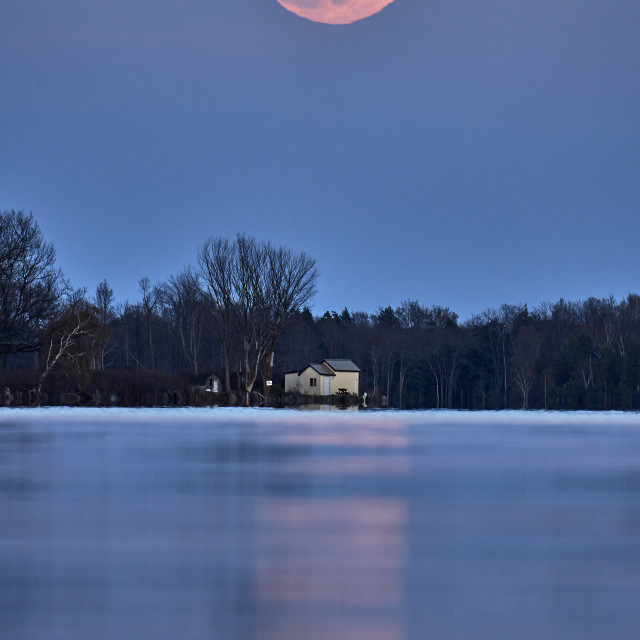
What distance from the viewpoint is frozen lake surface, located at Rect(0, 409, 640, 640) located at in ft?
15.5

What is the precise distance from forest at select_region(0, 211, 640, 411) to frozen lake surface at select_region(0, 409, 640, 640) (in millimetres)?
36711

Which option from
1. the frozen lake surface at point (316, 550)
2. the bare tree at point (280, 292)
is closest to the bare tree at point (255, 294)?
the bare tree at point (280, 292)

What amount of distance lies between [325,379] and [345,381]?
6.24ft

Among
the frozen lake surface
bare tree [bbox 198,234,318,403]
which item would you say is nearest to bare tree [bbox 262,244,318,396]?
bare tree [bbox 198,234,318,403]

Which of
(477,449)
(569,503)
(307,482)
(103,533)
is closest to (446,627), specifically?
(103,533)

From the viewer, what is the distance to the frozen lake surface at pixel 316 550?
15.5 feet

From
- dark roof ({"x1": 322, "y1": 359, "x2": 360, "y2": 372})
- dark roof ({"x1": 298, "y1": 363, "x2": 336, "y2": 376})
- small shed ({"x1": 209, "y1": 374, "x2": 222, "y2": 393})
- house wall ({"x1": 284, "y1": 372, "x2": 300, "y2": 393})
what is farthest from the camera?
dark roof ({"x1": 322, "y1": 359, "x2": 360, "y2": 372})

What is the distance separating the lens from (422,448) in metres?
17.8

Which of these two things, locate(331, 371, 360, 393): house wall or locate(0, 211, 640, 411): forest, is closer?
locate(0, 211, 640, 411): forest

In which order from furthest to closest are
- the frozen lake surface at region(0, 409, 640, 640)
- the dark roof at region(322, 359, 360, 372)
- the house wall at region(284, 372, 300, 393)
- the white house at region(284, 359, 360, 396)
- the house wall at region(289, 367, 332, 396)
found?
the dark roof at region(322, 359, 360, 372), the house wall at region(284, 372, 300, 393), the white house at region(284, 359, 360, 396), the house wall at region(289, 367, 332, 396), the frozen lake surface at region(0, 409, 640, 640)

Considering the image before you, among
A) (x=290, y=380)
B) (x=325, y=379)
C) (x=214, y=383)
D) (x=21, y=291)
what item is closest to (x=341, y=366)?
(x=325, y=379)

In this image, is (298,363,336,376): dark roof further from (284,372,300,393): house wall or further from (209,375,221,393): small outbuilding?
(209,375,221,393): small outbuilding

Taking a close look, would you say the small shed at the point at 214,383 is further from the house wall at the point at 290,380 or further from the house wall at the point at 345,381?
the house wall at the point at 345,381

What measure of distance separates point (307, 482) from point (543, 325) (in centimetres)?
9687
